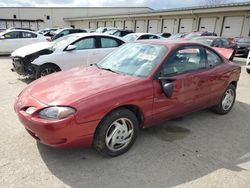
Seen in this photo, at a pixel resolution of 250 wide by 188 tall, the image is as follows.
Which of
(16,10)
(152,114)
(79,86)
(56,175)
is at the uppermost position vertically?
(16,10)

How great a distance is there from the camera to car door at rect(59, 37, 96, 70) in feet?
23.3

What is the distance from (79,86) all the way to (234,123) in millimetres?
3177

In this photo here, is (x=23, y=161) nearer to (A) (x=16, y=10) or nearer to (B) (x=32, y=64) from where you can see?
(B) (x=32, y=64)

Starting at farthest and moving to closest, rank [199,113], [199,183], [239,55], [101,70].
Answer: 1. [239,55]
2. [199,113]
3. [101,70]
4. [199,183]

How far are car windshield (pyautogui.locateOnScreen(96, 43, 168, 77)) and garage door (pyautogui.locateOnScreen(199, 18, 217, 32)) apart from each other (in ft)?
75.3

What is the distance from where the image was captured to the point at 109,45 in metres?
A: 8.05

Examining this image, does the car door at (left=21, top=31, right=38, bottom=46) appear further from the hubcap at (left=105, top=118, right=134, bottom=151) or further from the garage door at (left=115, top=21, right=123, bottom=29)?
the garage door at (left=115, top=21, right=123, bottom=29)

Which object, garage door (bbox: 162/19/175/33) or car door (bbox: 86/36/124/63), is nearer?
car door (bbox: 86/36/124/63)

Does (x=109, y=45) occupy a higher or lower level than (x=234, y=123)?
higher

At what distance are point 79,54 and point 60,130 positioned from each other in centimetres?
484

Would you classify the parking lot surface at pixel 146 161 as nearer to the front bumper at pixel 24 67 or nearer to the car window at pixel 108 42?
the front bumper at pixel 24 67

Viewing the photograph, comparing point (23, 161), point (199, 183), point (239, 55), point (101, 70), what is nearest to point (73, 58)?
point (101, 70)

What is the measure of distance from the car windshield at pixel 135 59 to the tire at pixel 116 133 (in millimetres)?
712

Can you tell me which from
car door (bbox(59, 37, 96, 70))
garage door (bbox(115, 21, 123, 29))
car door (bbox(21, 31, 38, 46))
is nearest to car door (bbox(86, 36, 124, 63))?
car door (bbox(59, 37, 96, 70))
